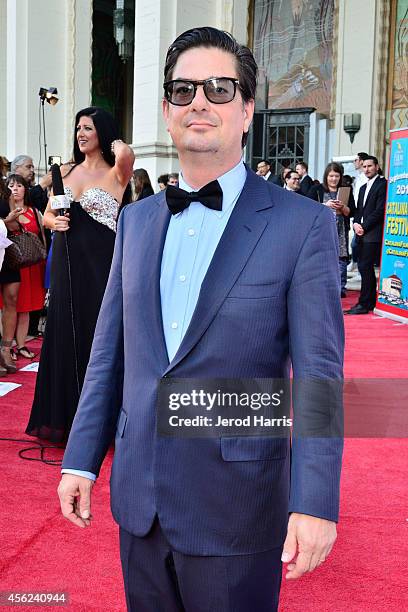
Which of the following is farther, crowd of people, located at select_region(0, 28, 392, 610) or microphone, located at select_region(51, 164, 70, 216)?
microphone, located at select_region(51, 164, 70, 216)

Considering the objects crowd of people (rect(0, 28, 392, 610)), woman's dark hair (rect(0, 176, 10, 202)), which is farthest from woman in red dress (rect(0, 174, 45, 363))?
crowd of people (rect(0, 28, 392, 610))

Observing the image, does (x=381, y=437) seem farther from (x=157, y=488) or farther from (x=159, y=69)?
(x=159, y=69)

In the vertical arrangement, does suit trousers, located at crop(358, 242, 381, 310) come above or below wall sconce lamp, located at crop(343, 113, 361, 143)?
below

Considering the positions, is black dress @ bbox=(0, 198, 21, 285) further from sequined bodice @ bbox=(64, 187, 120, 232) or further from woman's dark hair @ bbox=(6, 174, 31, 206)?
sequined bodice @ bbox=(64, 187, 120, 232)

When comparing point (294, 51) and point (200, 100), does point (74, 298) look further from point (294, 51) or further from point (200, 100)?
point (294, 51)

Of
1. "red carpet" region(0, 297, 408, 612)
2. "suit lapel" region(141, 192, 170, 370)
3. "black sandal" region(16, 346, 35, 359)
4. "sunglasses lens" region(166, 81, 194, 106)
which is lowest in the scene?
"red carpet" region(0, 297, 408, 612)

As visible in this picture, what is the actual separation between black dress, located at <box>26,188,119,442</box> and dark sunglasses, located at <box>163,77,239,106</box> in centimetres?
289

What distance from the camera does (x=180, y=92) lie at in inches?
66.7

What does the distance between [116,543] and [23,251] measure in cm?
393

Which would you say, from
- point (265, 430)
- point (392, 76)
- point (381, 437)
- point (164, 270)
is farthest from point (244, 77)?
point (392, 76)

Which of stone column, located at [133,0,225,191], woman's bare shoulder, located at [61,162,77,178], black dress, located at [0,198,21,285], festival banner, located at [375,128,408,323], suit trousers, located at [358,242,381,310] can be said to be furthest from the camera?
stone column, located at [133,0,225,191]

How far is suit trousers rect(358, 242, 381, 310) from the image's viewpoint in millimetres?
10727

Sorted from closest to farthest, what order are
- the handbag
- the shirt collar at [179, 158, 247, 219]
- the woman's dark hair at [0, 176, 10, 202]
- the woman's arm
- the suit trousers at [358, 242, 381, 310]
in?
1. the shirt collar at [179, 158, 247, 219]
2. the woman's arm
3. the woman's dark hair at [0, 176, 10, 202]
4. the handbag
5. the suit trousers at [358, 242, 381, 310]

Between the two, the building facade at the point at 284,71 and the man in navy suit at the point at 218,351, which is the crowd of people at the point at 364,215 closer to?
the building facade at the point at 284,71
